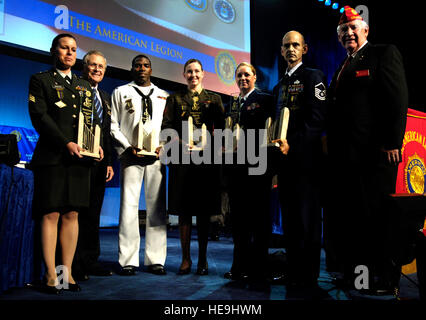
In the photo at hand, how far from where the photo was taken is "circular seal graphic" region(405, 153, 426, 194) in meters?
2.91

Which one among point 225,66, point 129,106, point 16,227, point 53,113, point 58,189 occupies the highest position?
point 225,66

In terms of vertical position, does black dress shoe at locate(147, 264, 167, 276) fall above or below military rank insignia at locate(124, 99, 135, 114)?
below

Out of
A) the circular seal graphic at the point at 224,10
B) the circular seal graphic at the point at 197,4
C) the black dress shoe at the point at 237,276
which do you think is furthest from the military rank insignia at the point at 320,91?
the circular seal graphic at the point at 224,10

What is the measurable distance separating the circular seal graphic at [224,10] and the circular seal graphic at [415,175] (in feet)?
11.9

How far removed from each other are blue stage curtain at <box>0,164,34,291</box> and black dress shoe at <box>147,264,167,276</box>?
2.74 feet

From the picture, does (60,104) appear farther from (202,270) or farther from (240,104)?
(202,270)

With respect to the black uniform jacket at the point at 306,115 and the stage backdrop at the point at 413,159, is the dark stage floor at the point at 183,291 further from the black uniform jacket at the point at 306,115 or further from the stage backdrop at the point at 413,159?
the black uniform jacket at the point at 306,115

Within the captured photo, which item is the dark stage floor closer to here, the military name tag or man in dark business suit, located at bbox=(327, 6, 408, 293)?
man in dark business suit, located at bbox=(327, 6, 408, 293)

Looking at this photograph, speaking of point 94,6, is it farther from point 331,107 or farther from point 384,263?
point 384,263

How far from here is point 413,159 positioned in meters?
2.96

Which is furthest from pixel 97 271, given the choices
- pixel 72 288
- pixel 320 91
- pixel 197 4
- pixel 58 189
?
pixel 197 4

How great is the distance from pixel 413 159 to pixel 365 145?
1.13m

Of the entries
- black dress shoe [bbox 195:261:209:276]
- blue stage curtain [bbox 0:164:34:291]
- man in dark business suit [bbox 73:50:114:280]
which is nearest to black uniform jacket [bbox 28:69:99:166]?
blue stage curtain [bbox 0:164:34:291]

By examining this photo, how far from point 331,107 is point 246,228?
3.38ft
